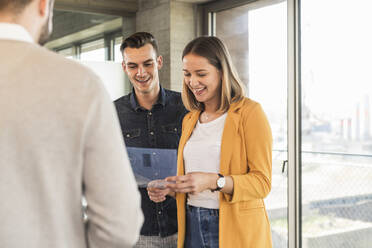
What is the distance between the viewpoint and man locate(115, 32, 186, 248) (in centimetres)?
187

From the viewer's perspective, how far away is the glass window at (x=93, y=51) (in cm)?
375

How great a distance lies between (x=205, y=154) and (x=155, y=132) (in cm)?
30

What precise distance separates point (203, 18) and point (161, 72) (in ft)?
2.11

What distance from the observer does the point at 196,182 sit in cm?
160

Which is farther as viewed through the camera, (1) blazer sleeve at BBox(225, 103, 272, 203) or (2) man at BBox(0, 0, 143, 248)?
(1) blazer sleeve at BBox(225, 103, 272, 203)

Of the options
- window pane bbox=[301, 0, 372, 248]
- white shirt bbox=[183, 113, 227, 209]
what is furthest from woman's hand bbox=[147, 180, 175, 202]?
window pane bbox=[301, 0, 372, 248]

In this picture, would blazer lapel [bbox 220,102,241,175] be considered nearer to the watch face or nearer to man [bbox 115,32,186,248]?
the watch face

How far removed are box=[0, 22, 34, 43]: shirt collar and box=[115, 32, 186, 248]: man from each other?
44.6 inches

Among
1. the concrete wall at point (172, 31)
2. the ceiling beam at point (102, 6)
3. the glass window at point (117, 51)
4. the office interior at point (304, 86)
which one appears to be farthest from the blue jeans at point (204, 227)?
the ceiling beam at point (102, 6)

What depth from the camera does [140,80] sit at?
1979mm

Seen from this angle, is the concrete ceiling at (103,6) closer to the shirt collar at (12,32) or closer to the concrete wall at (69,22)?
the concrete wall at (69,22)

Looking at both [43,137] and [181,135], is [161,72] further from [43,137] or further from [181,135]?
[43,137]

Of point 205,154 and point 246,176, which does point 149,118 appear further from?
point 246,176

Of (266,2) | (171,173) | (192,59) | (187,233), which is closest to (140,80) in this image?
(192,59)
